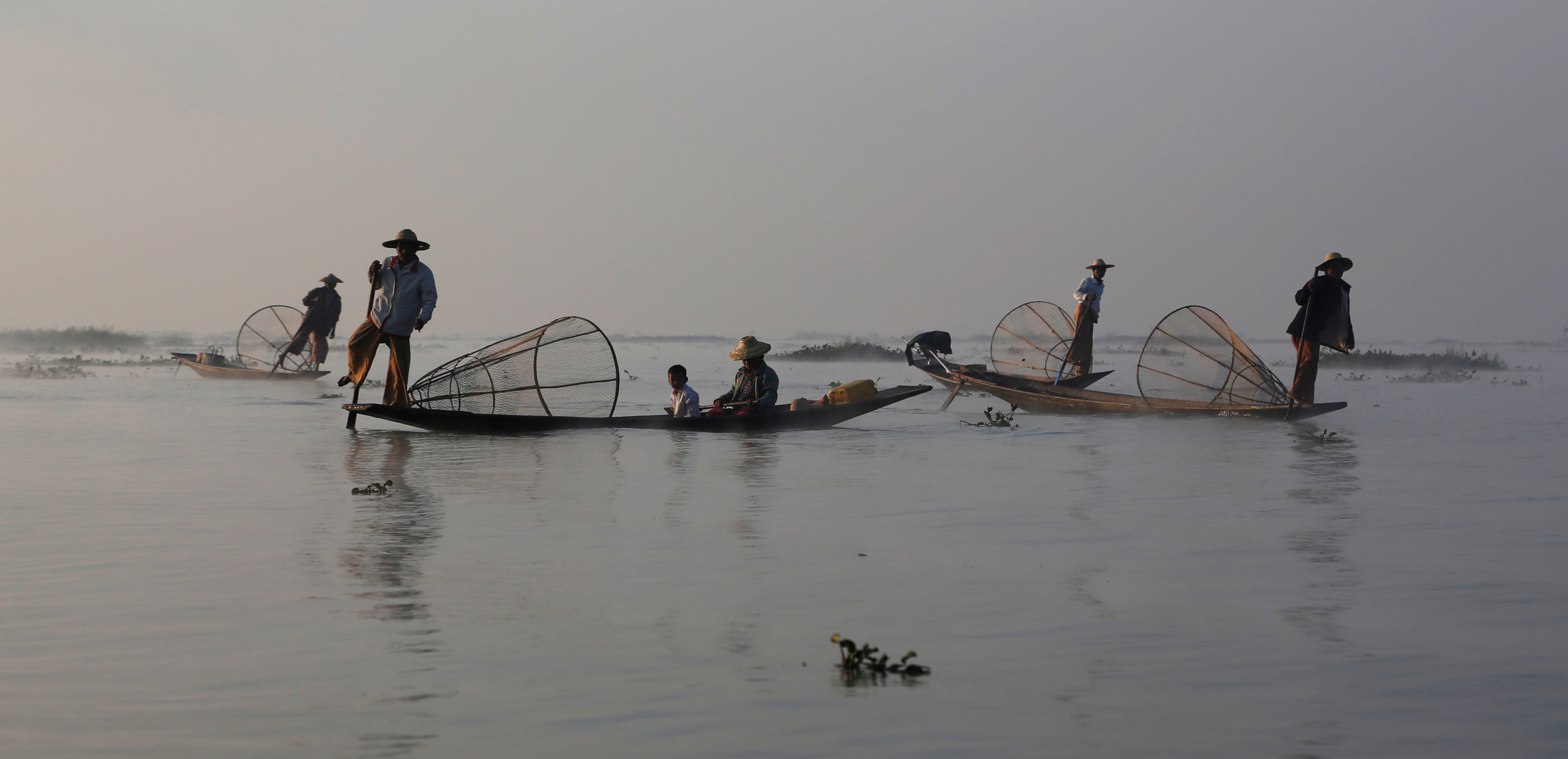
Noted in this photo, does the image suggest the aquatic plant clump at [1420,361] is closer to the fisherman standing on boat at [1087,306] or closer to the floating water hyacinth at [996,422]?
the fisherman standing on boat at [1087,306]

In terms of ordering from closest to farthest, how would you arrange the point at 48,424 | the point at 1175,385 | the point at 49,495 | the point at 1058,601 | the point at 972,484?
the point at 1058,601
the point at 49,495
the point at 972,484
the point at 48,424
the point at 1175,385

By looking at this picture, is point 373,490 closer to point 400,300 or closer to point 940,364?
point 400,300

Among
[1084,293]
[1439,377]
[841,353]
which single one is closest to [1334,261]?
[1084,293]

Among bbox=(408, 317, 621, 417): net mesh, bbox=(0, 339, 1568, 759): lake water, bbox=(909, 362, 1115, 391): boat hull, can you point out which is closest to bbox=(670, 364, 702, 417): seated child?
bbox=(408, 317, 621, 417): net mesh

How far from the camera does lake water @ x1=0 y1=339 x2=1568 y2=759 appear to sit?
3.27 meters

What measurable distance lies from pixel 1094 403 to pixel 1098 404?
7cm

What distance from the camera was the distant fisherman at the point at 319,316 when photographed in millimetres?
20875

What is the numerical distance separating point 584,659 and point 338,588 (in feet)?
5.27

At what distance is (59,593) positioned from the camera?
16.2ft

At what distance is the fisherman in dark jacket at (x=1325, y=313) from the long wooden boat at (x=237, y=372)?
17045 millimetres

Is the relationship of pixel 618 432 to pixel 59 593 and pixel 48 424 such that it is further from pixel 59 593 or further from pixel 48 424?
pixel 59 593

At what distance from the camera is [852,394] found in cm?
1338

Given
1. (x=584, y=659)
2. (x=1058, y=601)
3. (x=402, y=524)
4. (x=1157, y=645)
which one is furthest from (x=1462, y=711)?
(x=402, y=524)

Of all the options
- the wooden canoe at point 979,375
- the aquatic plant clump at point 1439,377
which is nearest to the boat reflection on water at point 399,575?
the wooden canoe at point 979,375
